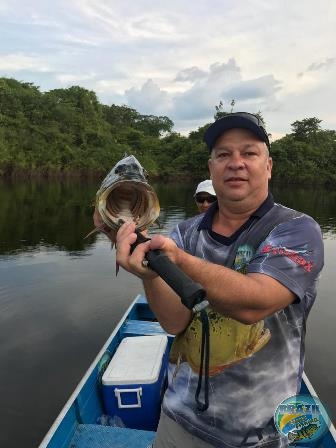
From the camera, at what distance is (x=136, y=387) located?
5398mm

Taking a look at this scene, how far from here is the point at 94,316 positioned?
41.4ft

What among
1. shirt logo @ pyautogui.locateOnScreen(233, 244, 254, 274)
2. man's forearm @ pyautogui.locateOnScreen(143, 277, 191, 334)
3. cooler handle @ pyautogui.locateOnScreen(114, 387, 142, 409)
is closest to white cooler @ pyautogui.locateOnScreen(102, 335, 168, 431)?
cooler handle @ pyautogui.locateOnScreen(114, 387, 142, 409)

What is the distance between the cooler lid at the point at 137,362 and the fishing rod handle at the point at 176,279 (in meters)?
4.18

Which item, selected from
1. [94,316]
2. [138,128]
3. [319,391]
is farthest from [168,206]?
[138,128]

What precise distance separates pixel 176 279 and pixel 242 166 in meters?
0.93

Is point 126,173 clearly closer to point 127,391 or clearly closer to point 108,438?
point 108,438

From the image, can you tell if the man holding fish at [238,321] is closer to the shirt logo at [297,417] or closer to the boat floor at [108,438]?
the shirt logo at [297,417]

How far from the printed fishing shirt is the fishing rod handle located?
53cm

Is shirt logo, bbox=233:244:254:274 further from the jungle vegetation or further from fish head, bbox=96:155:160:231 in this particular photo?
the jungle vegetation

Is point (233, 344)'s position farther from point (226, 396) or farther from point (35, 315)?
point (35, 315)

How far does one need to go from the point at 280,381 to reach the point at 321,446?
10.9ft

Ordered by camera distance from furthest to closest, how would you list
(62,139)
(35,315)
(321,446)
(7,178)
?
(62,139) < (7,178) < (35,315) < (321,446)

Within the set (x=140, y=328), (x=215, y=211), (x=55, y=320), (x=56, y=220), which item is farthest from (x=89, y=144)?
(x=215, y=211)

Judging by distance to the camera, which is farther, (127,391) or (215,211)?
(127,391)
